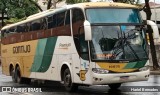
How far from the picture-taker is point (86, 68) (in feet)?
49.3

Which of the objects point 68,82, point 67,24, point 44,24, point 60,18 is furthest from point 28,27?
point 68,82

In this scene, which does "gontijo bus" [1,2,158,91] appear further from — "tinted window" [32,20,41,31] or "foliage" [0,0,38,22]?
"foliage" [0,0,38,22]

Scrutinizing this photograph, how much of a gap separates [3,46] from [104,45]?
1269 centimetres

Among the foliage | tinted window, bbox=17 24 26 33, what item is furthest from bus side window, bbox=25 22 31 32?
the foliage

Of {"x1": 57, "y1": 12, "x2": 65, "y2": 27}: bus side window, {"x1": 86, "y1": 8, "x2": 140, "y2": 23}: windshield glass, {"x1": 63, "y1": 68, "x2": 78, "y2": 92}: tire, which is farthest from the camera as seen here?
{"x1": 57, "y1": 12, "x2": 65, "y2": 27}: bus side window

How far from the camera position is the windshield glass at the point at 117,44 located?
14.6 metres

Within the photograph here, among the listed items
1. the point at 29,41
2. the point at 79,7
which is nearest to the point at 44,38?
the point at 29,41

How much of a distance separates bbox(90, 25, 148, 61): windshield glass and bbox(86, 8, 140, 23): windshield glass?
0.99 feet

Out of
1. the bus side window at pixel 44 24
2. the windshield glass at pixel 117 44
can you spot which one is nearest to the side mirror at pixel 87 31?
the windshield glass at pixel 117 44

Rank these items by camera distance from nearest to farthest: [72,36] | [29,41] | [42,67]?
[72,36] → [42,67] → [29,41]

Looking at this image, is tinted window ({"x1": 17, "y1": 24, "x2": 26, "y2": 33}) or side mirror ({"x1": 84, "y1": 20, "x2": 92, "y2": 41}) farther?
tinted window ({"x1": 17, "y1": 24, "x2": 26, "y2": 33})

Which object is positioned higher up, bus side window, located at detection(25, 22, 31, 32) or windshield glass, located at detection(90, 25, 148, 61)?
bus side window, located at detection(25, 22, 31, 32)

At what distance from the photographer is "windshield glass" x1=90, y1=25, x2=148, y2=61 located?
1462 centimetres

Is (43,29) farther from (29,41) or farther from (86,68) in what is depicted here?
(86,68)
